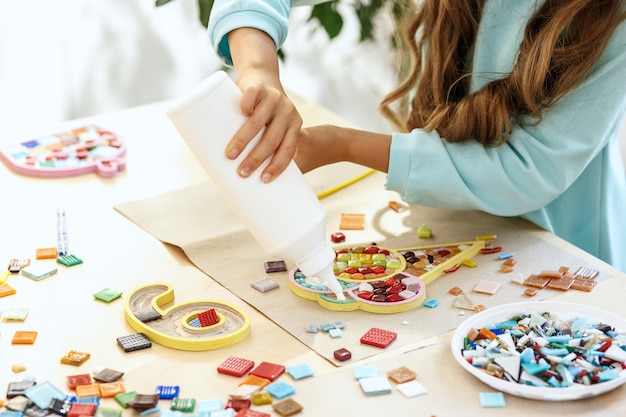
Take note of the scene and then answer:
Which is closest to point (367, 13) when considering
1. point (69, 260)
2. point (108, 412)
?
point (69, 260)

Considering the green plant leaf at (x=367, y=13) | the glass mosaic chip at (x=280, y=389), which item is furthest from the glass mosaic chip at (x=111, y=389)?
the green plant leaf at (x=367, y=13)

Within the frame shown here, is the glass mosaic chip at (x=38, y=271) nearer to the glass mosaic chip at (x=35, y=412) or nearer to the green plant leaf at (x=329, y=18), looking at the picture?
the glass mosaic chip at (x=35, y=412)

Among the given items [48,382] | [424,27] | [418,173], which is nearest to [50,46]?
[424,27]

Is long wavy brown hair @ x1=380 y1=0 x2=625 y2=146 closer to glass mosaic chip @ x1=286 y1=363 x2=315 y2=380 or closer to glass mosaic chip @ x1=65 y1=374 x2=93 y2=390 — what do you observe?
glass mosaic chip @ x1=286 y1=363 x2=315 y2=380

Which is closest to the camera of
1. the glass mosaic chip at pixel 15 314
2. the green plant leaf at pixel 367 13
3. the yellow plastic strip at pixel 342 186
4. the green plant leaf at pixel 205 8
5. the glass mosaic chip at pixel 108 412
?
the glass mosaic chip at pixel 108 412

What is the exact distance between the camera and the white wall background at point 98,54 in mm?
1575

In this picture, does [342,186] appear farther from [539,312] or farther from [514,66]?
[539,312]

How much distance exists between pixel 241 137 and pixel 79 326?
0.22 meters

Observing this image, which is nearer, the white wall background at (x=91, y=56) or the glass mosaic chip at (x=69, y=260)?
the glass mosaic chip at (x=69, y=260)

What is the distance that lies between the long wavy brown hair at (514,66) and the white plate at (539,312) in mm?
220

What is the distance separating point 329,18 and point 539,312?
960 mm

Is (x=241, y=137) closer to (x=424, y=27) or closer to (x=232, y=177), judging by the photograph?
(x=232, y=177)

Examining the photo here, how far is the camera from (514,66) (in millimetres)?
858

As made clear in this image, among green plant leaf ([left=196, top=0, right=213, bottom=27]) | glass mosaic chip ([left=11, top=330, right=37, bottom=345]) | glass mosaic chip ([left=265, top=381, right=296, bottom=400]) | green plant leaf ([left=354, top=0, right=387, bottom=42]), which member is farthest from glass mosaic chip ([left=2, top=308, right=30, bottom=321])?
green plant leaf ([left=354, top=0, right=387, bottom=42])
